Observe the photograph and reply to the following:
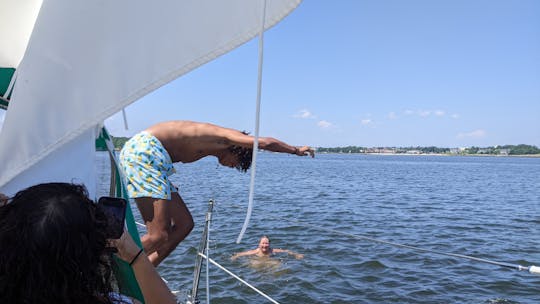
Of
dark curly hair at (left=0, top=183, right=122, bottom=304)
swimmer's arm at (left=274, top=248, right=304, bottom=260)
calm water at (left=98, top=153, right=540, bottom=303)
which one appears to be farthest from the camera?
swimmer's arm at (left=274, top=248, right=304, bottom=260)

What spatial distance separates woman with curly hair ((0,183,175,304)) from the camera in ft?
3.34

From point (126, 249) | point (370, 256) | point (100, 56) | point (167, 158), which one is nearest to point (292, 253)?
point (370, 256)

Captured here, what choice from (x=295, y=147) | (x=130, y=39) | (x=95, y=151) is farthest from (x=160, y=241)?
(x=130, y=39)

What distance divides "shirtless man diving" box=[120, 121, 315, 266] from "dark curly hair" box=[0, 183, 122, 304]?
183 cm

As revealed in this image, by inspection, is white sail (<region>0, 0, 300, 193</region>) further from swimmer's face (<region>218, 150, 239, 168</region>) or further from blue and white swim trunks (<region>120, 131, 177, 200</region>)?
swimmer's face (<region>218, 150, 239, 168</region>)

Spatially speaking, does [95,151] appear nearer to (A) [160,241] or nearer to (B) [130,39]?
(B) [130,39]

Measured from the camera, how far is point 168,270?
27.5ft

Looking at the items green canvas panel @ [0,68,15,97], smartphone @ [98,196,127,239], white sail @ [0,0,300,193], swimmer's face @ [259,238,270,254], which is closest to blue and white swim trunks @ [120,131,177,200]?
green canvas panel @ [0,68,15,97]

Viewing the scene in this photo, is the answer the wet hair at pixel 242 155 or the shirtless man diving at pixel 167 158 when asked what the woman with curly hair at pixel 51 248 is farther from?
the wet hair at pixel 242 155

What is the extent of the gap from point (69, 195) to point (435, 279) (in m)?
8.83

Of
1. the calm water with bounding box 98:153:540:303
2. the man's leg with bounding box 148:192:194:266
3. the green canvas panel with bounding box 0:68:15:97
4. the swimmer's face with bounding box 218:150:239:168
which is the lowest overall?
the calm water with bounding box 98:153:540:303

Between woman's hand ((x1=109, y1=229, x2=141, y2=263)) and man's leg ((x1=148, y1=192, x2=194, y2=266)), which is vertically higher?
woman's hand ((x1=109, y1=229, x2=141, y2=263))

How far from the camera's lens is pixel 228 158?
10.9 ft

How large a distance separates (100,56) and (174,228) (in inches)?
79.4
